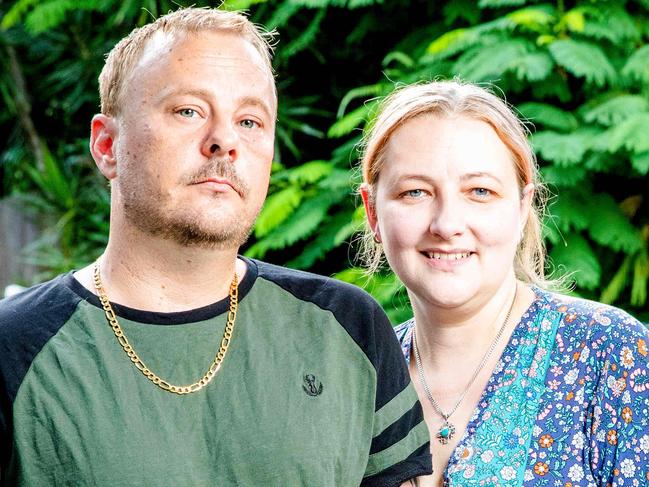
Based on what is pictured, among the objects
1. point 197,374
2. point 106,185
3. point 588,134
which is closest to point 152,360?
point 197,374

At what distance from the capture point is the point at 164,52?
180 centimetres

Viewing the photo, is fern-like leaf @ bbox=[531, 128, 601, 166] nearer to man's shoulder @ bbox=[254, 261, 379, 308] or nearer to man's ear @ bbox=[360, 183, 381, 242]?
man's ear @ bbox=[360, 183, 381, 242]

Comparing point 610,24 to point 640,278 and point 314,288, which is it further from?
point 314,288

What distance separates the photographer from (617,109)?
147 inches

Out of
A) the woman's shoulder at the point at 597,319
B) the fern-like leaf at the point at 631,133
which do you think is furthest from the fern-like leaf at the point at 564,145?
the woman's shoulder at the point at 597,319

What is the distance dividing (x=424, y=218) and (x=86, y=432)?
93 cm

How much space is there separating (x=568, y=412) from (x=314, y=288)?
637 millimetres

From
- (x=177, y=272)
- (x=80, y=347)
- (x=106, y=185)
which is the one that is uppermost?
(x=177, y=272)

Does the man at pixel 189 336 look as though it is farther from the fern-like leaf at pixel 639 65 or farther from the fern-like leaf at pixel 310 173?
the fern-like leaf at pixel 310 173

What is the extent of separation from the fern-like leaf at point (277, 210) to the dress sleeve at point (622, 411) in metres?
2.40

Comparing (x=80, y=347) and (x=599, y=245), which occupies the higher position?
(x=80, y=347)

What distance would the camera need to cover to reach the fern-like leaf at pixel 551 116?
12.8 feet

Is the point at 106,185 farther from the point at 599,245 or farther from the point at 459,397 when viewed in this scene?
the point at 459,397

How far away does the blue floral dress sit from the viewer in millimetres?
2053
